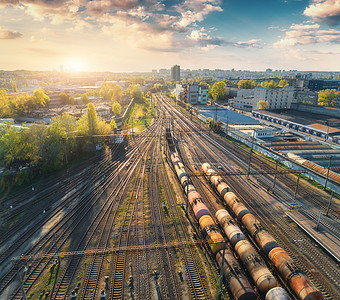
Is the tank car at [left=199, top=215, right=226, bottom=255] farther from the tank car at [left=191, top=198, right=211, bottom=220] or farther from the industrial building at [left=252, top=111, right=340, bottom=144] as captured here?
the industrial building at [left=252, top=111, right=340, bottom=144]

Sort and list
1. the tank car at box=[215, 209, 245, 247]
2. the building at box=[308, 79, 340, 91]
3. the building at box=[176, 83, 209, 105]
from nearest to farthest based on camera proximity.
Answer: the tank car at box=[215, 209, 245, 247]
the building at box=[176, 83, 209, 105]
the building at box=[308, 79, 340, 91]

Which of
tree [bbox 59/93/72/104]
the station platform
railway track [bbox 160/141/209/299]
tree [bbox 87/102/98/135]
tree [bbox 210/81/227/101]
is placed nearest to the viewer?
railway track [bbox 160/141/209/299]

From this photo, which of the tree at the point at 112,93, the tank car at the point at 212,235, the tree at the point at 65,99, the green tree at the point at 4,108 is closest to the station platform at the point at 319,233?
the tank car at the point at 212,235

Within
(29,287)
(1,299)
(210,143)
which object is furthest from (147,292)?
(210,143)

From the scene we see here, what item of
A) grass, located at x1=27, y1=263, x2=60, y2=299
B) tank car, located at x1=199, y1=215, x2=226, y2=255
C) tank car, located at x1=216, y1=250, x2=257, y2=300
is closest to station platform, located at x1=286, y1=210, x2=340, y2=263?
tank car, located at x1=216, y1=250, x2=257, y2=300

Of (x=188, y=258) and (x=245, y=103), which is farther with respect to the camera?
(x=245, y=103)

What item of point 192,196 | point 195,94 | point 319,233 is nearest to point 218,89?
point 195,94

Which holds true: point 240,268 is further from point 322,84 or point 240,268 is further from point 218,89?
point 322,84

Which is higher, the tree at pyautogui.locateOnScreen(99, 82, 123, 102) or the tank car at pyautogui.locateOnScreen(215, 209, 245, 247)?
the tree at pyautogui.locateOnScreen(99, 82, 123, 102)
